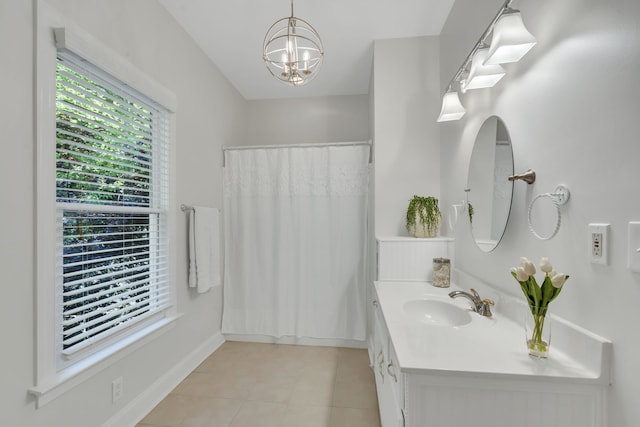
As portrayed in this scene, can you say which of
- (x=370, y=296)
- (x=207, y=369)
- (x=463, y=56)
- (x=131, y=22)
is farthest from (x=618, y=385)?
(x=131, y=22)

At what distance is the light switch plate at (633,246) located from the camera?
0.69 metres

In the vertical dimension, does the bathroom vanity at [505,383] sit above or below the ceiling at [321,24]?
below

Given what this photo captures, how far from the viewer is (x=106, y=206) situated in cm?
149

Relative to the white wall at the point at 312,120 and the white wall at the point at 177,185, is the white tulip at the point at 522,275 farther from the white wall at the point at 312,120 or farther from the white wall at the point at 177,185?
the white wall at the point at 312,120

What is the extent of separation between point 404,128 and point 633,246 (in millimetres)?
1689

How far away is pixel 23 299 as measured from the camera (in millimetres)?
1117

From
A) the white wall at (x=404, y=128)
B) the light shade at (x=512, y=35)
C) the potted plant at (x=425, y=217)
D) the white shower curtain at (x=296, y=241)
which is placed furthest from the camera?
the white shower curtain at (x=296, y=241)

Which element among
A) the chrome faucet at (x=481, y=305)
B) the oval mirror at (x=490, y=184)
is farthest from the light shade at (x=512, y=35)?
the chrome faucet at (x=481, y=305)

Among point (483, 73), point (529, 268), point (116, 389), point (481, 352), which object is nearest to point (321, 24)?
point (483, 73)

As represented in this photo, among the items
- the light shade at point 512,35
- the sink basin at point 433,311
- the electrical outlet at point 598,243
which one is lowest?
the sink basin at point 433,311

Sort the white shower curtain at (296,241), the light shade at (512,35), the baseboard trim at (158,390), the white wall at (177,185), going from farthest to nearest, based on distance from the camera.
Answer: the white shower curtain at (296,241) < the baseboard trim at (158,390) < the white wall at (177,185) < the light shade at (512,35)

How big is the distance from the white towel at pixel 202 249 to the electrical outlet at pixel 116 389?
73cm

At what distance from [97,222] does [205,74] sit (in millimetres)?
1600

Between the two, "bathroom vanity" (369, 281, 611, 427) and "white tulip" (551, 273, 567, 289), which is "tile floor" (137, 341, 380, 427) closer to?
"bathroom vanity" (369, 281, 611, 427)
